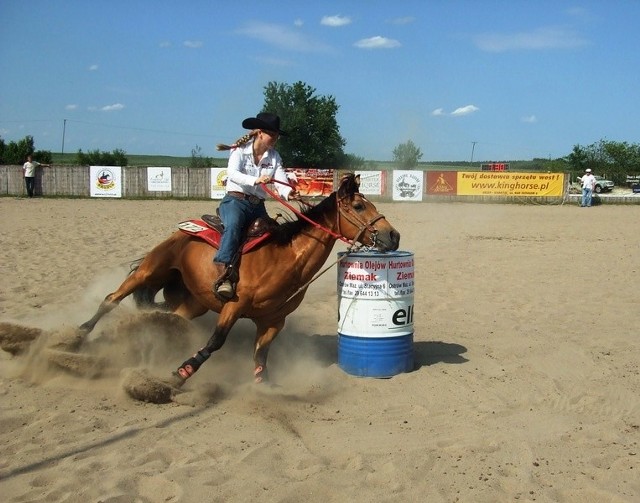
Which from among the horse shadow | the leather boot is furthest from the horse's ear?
the horse shadow

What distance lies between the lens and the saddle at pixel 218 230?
19.4 feet

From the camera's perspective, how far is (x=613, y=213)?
2523cm

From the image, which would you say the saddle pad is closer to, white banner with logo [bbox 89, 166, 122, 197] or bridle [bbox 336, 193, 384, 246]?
bridle [bbox 336, 193, 384, 246]

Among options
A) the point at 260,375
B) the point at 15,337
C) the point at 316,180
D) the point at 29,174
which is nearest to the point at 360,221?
the point at 260,375

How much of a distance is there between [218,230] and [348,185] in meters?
1.25

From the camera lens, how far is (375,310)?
6176mm

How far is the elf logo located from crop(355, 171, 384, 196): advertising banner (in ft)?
86.9

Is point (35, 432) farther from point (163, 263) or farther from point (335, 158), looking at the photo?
point (335, 158)

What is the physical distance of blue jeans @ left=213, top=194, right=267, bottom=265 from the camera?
576cm

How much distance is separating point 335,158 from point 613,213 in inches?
1073

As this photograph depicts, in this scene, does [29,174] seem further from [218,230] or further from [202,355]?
[202,355]

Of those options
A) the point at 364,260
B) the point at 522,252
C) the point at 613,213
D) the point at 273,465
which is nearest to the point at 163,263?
the point at 364,260

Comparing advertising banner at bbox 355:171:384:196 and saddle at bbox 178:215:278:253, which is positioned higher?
advertising banner at bbox 355:171:384:196

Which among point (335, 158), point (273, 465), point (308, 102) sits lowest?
point (273, 465)
